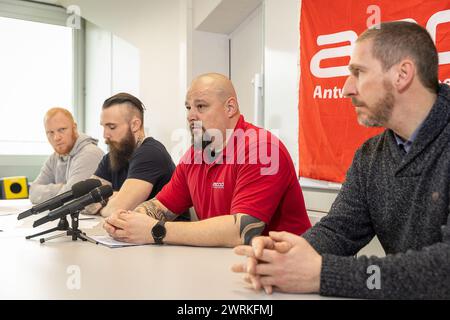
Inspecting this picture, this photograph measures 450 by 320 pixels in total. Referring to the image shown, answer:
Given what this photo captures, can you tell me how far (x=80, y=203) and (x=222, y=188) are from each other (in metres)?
0.53

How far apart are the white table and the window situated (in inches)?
133

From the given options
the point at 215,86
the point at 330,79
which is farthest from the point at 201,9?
the point at 215,86

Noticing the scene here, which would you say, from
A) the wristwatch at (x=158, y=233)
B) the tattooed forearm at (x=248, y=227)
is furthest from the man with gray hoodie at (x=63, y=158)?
the tattooed forearm at (x=248, y=227)

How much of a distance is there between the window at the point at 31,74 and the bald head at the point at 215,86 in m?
3.36

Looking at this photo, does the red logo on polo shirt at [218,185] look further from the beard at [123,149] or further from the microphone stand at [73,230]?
the beard at [123,149]

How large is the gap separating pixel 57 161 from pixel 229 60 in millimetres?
1560

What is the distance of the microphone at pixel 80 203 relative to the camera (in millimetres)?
1635

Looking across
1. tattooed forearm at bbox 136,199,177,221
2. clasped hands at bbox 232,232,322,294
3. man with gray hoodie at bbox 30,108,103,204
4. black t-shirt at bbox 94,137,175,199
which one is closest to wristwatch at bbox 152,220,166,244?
tattooed forearm at bbox 136,199,177,221

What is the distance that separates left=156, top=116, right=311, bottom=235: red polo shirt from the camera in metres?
1.62

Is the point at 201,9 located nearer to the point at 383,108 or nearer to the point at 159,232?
the point at 159,232

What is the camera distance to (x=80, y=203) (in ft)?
5.45

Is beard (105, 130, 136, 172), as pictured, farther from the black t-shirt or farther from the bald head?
the bald head
